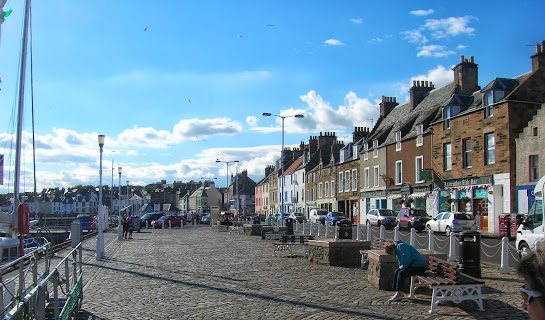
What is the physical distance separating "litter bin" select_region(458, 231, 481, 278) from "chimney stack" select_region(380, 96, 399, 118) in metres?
45.3

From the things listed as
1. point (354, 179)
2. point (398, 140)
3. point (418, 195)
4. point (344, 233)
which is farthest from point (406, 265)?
point (354, 179)

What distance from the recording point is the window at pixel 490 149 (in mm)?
33219

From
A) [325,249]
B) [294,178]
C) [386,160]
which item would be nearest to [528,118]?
[386,160]

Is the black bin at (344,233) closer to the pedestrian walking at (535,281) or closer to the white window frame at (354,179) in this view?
the pedestrian walking at (535,281)

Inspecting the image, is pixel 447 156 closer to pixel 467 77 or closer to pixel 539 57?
pixel 467 77

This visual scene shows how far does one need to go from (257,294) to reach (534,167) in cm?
2500

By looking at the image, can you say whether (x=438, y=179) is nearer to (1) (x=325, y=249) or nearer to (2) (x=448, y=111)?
(2) (x=448, y=111)

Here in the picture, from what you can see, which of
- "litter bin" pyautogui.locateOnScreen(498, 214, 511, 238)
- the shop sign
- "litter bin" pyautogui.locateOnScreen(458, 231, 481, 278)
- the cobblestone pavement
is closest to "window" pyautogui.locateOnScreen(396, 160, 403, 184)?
the shop sign

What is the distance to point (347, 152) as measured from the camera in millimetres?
58625

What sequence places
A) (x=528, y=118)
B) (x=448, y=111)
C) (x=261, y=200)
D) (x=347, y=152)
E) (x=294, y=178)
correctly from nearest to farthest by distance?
(x=528, y=118) < (x=448, y=111) < (x=347, y=152) < (x=294, y=178) < (x=261, y=200)

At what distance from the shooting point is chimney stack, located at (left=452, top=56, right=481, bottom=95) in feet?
130

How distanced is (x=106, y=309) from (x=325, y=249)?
7.62 metres

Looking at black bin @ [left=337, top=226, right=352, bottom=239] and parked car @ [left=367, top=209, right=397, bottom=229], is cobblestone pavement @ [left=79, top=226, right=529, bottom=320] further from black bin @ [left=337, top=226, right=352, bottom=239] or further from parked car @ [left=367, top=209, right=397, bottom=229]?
parked car @ [left=367, top=209, right=397, bottom=229]

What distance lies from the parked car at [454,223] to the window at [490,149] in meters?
4.79
